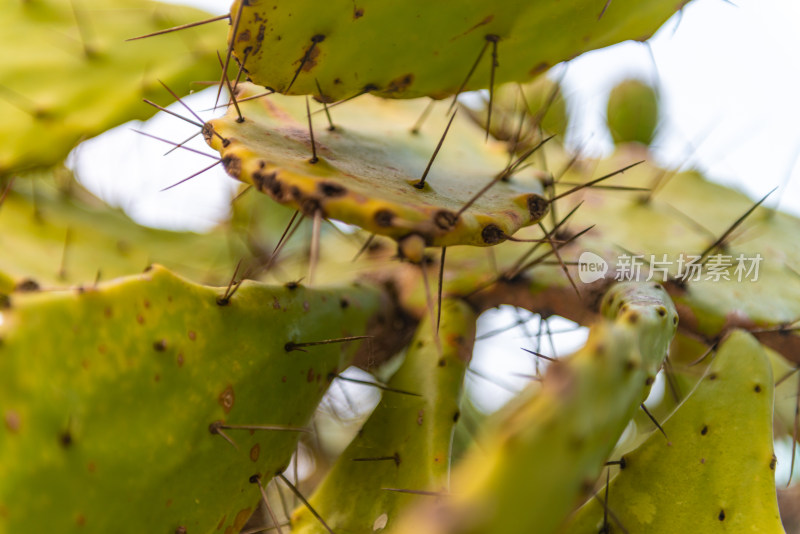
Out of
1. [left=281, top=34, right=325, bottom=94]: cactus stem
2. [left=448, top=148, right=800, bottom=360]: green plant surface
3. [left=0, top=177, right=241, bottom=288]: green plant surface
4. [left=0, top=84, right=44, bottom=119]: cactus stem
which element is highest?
[left=281, top=34, right=325, bottom=94]: cactus stem

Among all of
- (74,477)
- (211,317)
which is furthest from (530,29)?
(74,477)

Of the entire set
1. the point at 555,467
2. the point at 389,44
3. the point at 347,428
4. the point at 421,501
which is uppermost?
the point at 389,44

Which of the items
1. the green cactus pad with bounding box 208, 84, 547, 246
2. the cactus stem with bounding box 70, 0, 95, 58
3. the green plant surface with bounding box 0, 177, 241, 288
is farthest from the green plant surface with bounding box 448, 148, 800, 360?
the cactus stem with bounding box 70, 0, 95, 58

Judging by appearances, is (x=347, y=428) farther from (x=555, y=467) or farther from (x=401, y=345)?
(x=555, y=467)

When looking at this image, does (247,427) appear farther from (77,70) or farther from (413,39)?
(77,70)

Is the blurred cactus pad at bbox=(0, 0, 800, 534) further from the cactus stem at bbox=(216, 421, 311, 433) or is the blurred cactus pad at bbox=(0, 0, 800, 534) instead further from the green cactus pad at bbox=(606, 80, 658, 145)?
the green cactus pad at bbox=(606, 80, 658, 145)

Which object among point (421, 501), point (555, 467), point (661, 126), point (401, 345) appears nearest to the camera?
point (555, 467)

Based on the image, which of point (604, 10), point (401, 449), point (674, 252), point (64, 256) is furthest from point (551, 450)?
point (64, 256)
